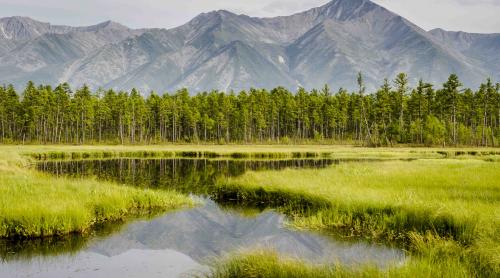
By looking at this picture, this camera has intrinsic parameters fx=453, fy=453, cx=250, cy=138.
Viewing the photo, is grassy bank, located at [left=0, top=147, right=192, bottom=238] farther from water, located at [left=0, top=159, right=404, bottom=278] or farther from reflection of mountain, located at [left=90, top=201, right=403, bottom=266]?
reflection of mountain, located at [left=90, top=201, right=403, bottom=266]

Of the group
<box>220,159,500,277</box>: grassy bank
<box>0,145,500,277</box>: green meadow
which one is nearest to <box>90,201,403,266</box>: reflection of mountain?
<box>0,145,500,277</box>: green meadow

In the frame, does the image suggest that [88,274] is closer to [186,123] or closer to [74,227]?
[74,227]

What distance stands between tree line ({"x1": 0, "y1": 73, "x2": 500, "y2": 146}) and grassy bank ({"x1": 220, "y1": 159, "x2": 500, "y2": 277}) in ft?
241

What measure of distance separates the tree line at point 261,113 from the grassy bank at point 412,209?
73.5 meters

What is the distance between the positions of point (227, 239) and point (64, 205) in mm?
6971

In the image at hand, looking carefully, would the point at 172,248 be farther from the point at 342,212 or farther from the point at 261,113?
the point at 261,113

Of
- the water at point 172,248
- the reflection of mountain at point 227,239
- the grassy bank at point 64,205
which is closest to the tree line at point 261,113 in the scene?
the grassy bank at point 64,205

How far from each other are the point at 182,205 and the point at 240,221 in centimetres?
516

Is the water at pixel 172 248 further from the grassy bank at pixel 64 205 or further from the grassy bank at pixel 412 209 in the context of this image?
the grassy bank at pixel 412 209

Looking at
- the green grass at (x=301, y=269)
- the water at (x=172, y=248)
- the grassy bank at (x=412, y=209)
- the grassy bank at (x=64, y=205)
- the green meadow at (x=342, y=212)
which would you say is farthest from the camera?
the grassy bank at (x=64, y=205)

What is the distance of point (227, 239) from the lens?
1905 centimetres

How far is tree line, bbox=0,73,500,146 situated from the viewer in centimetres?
10856

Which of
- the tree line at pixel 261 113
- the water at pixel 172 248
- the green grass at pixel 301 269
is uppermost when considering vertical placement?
the tree line at pixel 261 113

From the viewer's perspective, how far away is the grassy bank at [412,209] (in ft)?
41.0
